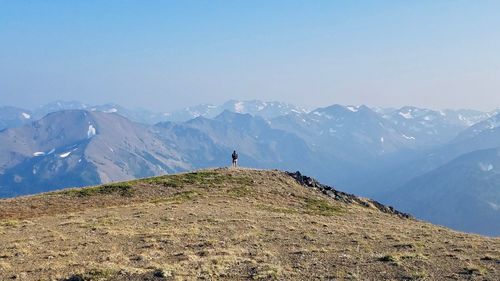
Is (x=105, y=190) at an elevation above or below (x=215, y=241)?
below

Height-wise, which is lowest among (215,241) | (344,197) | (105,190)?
(105,190)

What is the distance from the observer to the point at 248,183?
220 ft

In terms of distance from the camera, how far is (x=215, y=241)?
34906 millimetres

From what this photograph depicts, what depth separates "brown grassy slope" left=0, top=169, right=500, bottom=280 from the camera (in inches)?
1073

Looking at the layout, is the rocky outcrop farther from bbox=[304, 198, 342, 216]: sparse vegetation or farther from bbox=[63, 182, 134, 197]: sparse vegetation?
bbox=[63, 182, 134, 197]: sparse vegetation

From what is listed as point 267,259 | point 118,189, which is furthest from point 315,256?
point 118,189

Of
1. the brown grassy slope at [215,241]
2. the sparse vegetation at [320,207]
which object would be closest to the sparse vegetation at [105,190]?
the brown grassy slope at [215,241]

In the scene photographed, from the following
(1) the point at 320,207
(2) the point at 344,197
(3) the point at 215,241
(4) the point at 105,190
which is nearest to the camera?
(3) the point at 215,241

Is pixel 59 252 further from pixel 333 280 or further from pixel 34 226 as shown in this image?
pixel 333 280

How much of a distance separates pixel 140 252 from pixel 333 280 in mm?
13317

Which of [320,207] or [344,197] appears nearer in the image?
[320,207]

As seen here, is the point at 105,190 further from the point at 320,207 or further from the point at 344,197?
the point at 344,197

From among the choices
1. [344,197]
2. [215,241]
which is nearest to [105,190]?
[215,241]

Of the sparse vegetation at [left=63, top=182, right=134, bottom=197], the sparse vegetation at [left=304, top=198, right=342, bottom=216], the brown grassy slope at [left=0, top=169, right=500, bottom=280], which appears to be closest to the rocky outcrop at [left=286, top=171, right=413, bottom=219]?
the sparse vegetation at [left=304, top=198, right=342, bottom=216]
